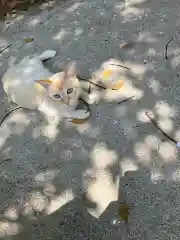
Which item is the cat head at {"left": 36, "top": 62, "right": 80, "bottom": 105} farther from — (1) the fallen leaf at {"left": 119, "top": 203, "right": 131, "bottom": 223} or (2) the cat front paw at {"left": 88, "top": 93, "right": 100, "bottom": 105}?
(1) the fallen leaf at {"left": 119, "top": 203, "right": 131, "bottom": 223}

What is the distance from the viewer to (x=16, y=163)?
7.72ft

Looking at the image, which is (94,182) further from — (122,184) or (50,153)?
(50,153)

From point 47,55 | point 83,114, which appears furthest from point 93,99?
point 47,55

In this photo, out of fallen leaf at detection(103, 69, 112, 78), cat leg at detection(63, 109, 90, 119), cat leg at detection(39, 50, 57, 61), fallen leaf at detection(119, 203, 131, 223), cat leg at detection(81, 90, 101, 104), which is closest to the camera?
fallen leaf at detection(119, 203, 131, 223)

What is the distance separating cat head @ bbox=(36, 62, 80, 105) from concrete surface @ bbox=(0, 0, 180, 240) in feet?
0.71

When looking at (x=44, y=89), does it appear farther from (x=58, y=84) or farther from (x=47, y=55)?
(x=47, y=55)

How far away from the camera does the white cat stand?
2.31 m

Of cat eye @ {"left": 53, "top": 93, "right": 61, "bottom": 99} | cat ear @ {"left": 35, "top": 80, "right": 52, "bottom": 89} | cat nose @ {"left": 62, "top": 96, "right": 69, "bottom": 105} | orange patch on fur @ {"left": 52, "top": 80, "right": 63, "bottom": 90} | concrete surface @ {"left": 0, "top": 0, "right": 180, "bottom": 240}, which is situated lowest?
concrete surface @ {"left": 0, "top": 0, "right": 180, "bottom": 240}

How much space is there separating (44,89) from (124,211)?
0.95 meters

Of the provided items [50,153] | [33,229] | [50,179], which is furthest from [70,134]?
[33,229]

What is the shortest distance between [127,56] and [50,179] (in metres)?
1.16

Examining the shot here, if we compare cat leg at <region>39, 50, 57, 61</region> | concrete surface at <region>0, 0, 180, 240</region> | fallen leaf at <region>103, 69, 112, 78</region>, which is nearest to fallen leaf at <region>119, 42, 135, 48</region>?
concrete surface at <region>0, 0, 180, 240</region>

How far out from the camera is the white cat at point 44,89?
2312mm

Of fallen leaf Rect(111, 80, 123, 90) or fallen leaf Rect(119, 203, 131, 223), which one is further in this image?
fallen leaf Rect(111, 80, 123, 90)
